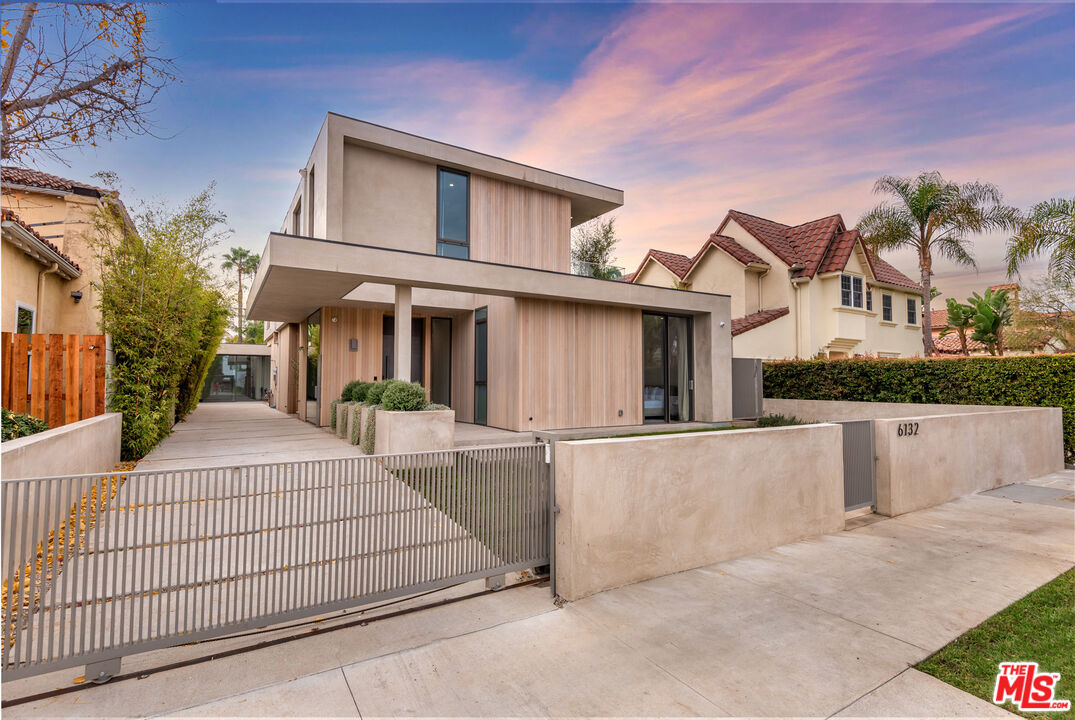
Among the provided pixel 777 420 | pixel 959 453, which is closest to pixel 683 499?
pixel 959 453

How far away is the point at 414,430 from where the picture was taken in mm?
6805

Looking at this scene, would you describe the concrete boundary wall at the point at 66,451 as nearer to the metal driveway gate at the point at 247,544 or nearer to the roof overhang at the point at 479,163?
the metal driveway gate at the point at 247,544

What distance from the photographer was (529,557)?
3672 millimetres

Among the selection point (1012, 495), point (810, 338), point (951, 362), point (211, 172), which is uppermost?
point (211, 172)

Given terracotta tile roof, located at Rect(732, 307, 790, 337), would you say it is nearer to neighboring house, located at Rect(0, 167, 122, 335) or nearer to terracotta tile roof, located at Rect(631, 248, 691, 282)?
terracotta tile roof, located at Rect(631, 248, 691, 282)

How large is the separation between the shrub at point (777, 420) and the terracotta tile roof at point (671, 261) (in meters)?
8.72

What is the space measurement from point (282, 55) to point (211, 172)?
3059mm

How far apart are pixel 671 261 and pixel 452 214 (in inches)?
532

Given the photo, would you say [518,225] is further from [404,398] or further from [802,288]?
Answer: [802,288]

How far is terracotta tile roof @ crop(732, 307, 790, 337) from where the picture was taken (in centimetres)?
1636

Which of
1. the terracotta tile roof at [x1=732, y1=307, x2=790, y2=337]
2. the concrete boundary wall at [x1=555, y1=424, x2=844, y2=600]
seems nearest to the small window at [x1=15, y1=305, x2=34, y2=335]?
the concrete boundary wall at [x1=555, y1=424, x2=844, y2=600]

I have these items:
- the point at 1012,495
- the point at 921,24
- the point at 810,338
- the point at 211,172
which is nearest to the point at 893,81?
the point at 921,24

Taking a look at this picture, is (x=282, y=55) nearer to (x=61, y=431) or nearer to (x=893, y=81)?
(x=61, y=431)

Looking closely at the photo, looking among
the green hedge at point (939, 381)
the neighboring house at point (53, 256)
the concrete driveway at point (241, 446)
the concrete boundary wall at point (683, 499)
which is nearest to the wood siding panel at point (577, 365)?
the concrete driveway at point (241, 446)
